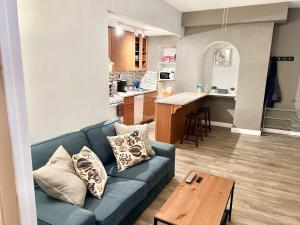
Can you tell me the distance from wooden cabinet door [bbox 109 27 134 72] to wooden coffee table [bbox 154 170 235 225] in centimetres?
370

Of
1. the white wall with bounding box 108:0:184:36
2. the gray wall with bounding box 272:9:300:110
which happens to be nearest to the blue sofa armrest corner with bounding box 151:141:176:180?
the white wall with bounding box 108:0:184:36

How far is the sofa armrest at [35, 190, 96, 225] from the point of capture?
1.47 metres

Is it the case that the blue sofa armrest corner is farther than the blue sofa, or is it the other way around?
the blue sofa armrest corner

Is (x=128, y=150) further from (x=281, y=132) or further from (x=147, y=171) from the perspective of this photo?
(x=281, y=132)

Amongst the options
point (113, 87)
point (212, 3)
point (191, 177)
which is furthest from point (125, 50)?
point (191, 177)

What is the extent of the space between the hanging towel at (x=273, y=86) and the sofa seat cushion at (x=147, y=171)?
3674 millimetres

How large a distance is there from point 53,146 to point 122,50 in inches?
145

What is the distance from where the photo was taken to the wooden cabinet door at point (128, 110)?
490 cm

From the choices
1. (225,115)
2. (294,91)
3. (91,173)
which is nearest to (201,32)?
(225,115)

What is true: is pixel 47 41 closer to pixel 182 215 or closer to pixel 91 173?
pixel 91 173

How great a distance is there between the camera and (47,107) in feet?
7.93

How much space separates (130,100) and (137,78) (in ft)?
6.16

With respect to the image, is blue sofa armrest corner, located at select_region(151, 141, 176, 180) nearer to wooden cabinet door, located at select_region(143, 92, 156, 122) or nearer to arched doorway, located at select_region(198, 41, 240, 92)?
wooden cabinet door, located at select_region(143, 92, 156, 122)

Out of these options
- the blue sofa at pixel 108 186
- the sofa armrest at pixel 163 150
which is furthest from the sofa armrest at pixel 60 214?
the sofa armrest at pixel 163 150
